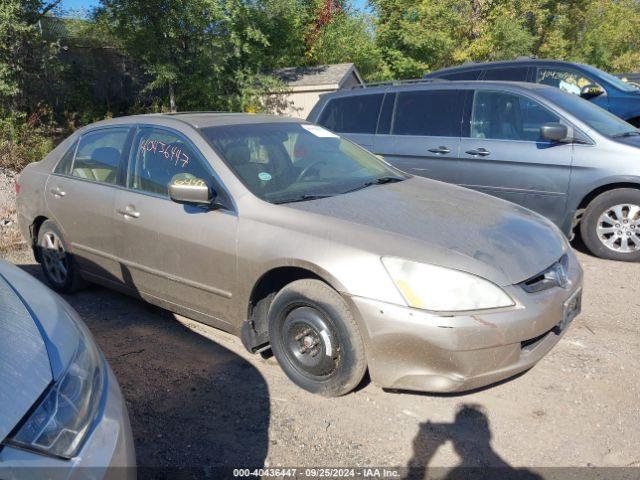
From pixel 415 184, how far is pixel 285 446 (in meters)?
2.14

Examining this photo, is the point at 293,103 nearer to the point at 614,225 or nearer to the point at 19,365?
the point at 614,225

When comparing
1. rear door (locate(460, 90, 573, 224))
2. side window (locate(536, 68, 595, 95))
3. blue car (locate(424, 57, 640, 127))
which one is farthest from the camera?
side window (locate(536, 68, 595, 95))

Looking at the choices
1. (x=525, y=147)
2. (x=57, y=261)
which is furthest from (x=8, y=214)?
(x=525, y=147)

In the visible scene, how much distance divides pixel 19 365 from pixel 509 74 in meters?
9.08

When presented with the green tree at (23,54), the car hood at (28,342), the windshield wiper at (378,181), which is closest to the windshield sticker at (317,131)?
the windshield wiper at (378,181)

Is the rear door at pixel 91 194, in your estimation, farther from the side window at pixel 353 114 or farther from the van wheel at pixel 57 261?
the side window at pixel 353 114

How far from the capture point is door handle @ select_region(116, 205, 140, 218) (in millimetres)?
3981

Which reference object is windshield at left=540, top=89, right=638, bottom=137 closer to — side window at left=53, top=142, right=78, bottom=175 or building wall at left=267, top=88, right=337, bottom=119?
side window at left=53, top=142, right=78, bottom=175

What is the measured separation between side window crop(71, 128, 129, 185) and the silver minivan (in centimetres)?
325

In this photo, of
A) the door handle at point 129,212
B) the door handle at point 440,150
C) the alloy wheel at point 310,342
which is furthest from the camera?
the door handle at point 440,150

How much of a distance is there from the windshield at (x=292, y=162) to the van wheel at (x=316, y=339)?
676 mm

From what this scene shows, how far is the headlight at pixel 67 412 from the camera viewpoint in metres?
1.66

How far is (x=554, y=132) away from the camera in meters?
5.43

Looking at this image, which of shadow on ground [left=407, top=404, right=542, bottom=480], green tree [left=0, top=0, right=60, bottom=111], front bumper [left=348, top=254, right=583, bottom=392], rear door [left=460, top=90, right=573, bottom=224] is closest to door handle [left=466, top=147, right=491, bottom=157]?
rear door [left=460, top=90, right=573, bottom=224]
